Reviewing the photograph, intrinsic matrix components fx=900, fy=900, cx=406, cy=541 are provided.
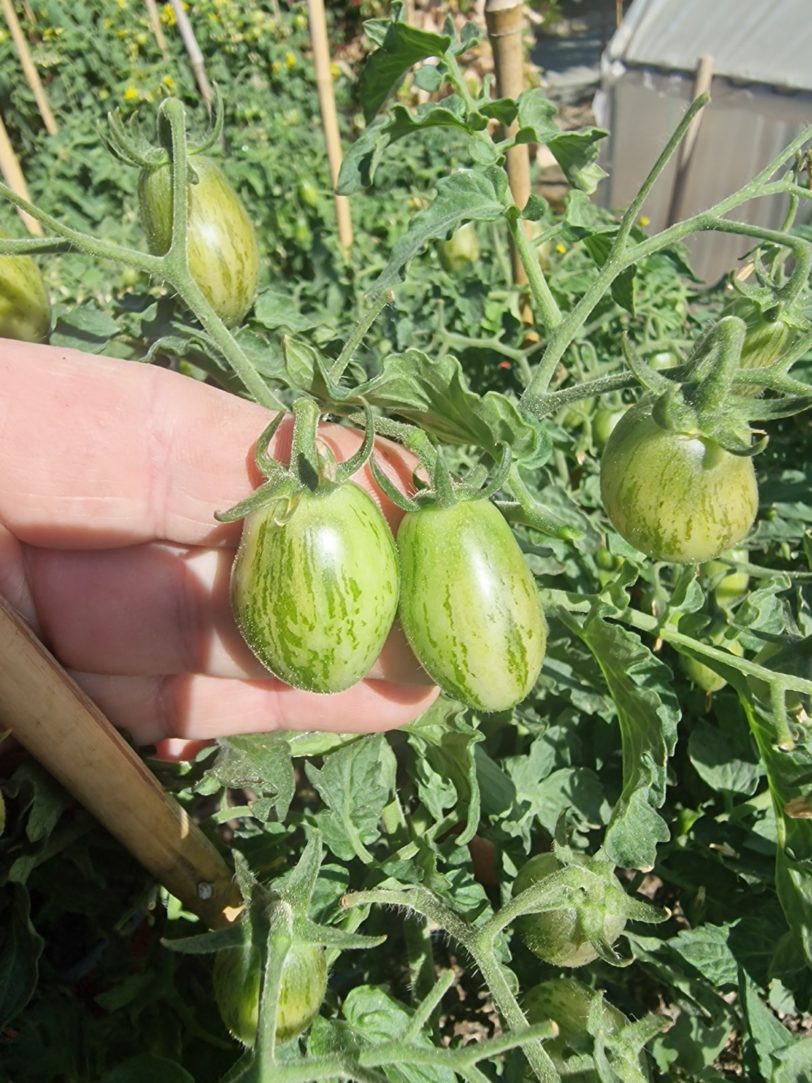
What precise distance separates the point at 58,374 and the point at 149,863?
625 millimetres

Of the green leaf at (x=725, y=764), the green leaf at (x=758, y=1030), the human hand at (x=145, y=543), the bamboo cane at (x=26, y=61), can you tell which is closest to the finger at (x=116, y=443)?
the human hand at (x=145, y=543)

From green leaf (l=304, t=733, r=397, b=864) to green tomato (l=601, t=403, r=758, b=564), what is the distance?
0.49m

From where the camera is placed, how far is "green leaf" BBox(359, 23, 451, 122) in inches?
49.4

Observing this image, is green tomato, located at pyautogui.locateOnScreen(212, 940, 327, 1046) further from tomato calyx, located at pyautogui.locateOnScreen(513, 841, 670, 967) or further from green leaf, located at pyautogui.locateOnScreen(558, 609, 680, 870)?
green leaf, located at pyautogui.locateOnScreen(558, 609, 680, 870)

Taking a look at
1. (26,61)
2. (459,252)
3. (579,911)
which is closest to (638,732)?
(579,911)

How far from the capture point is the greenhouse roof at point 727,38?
10.7 feet

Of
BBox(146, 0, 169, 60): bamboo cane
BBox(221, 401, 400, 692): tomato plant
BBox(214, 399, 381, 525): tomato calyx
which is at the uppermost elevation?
BBox(146, 0, 169, 60): bamboo cane

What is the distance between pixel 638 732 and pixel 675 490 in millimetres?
318

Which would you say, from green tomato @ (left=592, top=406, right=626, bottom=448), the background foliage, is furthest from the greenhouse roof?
green tomato @ (left=592, top=406, right=626, bottom=448)

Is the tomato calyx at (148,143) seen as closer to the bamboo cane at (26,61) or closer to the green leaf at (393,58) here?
the green leaf at (393,58)

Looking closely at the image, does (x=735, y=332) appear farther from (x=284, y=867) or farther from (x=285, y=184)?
(x=285, y=184)

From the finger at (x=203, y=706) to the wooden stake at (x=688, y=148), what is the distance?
2.87m

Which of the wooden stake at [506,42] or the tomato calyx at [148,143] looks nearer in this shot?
the tomato calyx at [148,143]

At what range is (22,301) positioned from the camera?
4.16 ft
